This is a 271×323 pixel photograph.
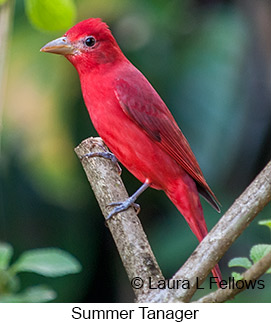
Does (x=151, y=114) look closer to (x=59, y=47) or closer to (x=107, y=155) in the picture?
(x=107, y=155)

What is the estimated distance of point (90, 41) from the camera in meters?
1.72

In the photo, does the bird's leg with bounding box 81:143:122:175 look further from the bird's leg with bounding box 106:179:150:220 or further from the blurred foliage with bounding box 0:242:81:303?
the blurred foliage with bounding box 0:242:81:303

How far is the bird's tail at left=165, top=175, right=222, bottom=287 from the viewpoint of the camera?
5.37ft

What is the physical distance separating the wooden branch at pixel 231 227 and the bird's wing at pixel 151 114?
0.53 m

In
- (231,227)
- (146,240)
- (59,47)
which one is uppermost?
(59,47)

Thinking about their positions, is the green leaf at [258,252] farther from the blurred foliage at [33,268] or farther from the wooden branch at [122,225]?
the blurred foliage at [33,268]

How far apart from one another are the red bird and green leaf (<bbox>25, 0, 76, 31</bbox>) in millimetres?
329

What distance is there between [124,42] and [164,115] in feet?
0.96

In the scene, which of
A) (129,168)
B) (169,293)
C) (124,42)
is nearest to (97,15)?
(124,42)

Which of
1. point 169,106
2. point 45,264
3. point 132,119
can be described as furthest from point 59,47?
point 45,264

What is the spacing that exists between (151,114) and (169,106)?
14 centimetres
